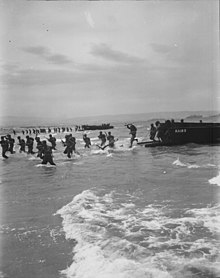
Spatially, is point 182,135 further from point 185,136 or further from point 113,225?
point 113,225

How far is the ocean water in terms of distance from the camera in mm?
4457

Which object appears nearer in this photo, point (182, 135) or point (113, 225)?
point (113, 225)

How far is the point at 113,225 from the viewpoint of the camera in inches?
244

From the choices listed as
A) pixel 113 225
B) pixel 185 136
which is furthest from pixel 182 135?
pixel 113 225

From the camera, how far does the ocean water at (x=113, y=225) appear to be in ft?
14.6

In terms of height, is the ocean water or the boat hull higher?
the boat hull

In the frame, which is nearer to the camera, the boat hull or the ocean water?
the ocean water

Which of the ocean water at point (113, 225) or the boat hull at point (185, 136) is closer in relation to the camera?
the ocean water at point (113, 225)

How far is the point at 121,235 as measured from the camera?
5.64 metres

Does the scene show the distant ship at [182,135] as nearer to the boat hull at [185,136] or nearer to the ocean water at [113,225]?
the boat hull at [185,136]

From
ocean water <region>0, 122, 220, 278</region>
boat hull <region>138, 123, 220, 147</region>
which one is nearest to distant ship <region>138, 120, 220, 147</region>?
boat hull <region>138, 123, 220, 147</region>

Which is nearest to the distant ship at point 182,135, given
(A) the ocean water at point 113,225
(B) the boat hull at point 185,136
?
(B) the boat hull at point 185,136

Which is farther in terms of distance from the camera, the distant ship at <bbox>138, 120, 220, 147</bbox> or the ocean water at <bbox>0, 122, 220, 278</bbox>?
the distant ship at <bbox>138, 120, 220, 147</bbox>

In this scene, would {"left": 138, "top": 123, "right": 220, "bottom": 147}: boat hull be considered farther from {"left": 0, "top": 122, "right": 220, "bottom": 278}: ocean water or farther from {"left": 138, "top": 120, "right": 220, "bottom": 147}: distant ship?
{"left": 0, "top": 122, "right": 220, "bottom": 278}: ocean water
